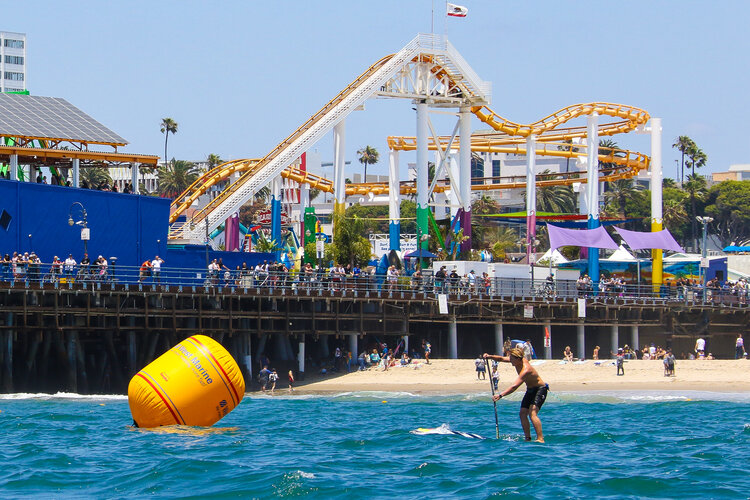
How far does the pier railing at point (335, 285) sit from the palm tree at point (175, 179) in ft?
205

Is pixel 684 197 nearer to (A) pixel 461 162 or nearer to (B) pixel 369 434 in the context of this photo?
(A) pixel 461 162

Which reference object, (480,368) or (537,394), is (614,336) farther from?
(537,394)

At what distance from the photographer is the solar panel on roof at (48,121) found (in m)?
48.1

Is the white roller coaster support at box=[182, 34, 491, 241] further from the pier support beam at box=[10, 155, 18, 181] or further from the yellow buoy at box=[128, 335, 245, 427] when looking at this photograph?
the yellow buoy at box=[128, 335, 245, 427]

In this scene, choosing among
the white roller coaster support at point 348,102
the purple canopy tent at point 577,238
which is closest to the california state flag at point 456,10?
the white roller coaster support at point 348,102

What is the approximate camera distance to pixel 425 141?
2456 inches

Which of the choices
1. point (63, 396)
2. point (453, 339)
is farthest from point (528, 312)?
point (63, 396)

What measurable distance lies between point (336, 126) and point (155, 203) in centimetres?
1401

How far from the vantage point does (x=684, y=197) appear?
403 feet

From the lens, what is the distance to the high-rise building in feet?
539

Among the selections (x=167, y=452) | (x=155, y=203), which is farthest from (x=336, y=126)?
(x=167, y=452)

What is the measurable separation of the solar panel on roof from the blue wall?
2539 millimetres

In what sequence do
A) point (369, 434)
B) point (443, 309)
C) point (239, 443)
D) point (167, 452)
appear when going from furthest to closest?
1. point (443, 309)
2. point (369, 434)
3. point (239, 443)
4. point (167, 452)

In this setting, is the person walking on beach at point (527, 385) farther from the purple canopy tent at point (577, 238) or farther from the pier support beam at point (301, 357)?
the purple canopy tent at point (577, 238)
